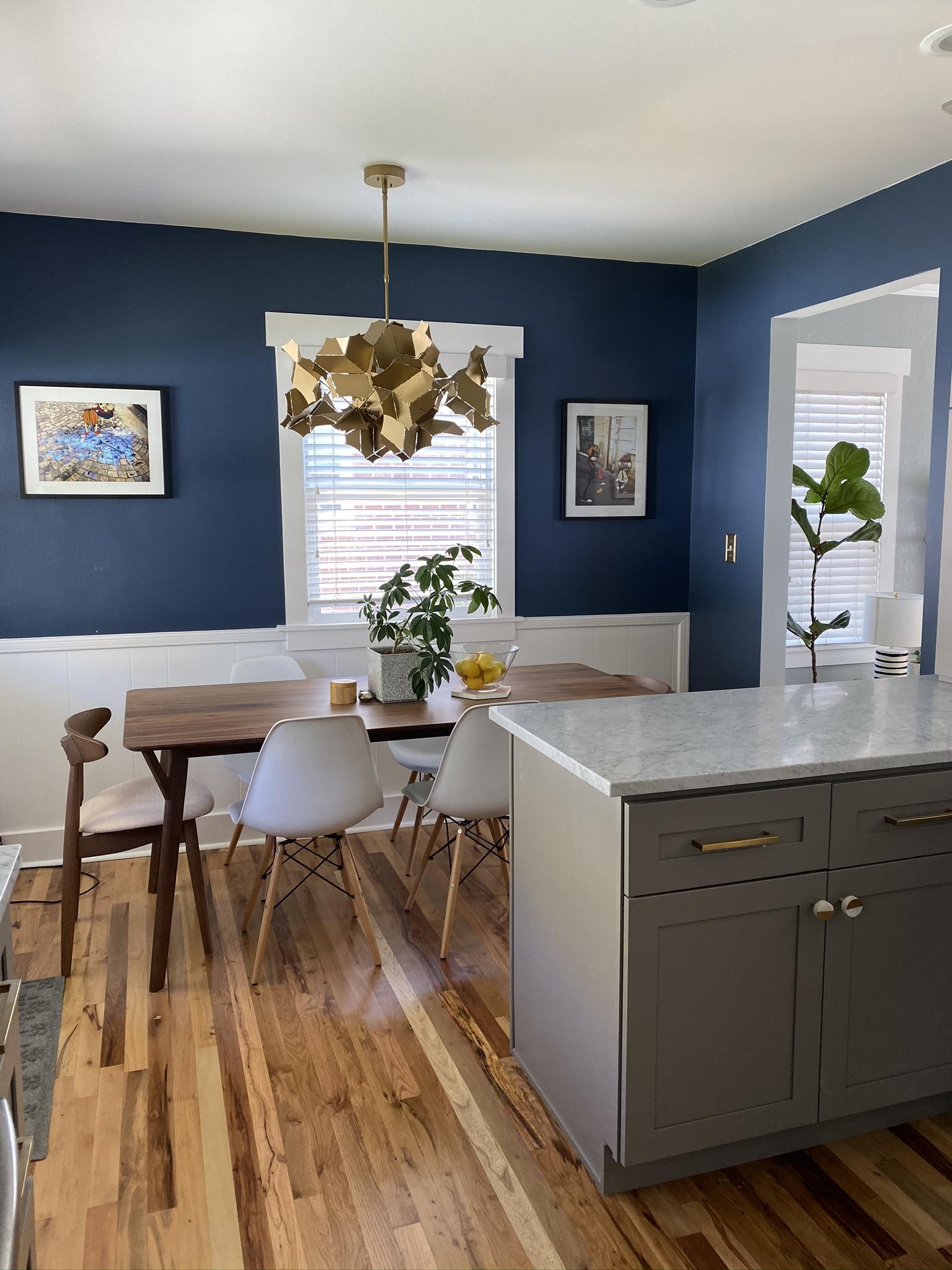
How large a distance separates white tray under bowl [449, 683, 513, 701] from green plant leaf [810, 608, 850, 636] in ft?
6.05

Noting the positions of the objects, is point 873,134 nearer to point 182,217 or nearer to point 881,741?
point 881,741

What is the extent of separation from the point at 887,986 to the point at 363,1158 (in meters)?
1.22

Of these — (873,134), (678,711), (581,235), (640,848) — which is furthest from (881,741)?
(581,235)

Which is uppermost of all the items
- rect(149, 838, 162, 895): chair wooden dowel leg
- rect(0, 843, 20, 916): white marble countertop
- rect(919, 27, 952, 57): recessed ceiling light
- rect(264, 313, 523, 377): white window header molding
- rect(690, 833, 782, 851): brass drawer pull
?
rect(919, 27, 952, 57): recessed ceiling light

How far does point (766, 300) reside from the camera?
4160 millimetres

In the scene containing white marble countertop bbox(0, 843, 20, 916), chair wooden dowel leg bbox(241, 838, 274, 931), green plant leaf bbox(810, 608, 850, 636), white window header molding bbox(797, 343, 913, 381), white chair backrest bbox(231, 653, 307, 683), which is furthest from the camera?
white window header molding bbox(797, 343, 913, 381)

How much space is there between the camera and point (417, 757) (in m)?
3.79

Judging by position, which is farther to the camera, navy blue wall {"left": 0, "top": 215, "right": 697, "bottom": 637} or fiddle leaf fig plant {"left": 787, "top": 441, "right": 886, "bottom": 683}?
fiddle leaf fig plant {"left": 787, "top": 441, "right": 886, "bottom": 683}

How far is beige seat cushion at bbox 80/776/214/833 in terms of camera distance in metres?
3.10

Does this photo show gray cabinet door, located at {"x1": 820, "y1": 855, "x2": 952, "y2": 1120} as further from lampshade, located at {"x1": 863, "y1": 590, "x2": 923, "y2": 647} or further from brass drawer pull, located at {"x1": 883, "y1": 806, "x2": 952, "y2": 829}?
lampshade, located at {"x1": 863, "y1": 590, "x2": 923, "y2": 647}

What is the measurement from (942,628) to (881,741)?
918mm

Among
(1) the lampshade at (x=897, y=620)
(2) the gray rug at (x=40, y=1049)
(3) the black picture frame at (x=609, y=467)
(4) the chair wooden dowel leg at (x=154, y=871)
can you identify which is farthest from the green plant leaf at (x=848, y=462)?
(2) the gray rug at (x=40, y=1049)

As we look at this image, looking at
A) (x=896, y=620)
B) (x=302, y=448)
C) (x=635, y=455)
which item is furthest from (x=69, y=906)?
(x=896, y=620)

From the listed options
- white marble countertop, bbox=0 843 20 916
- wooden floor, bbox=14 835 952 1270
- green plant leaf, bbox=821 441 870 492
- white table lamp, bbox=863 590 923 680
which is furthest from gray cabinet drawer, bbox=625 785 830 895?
white table lamp, bbox=863 590 923 680
